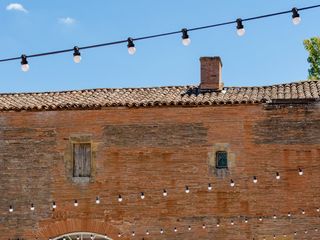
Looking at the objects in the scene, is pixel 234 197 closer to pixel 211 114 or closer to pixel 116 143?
pixel 211 114

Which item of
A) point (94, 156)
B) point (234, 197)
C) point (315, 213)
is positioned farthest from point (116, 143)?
point (315, 213)

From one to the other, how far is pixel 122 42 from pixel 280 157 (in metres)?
11.2

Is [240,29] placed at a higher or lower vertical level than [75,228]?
higher

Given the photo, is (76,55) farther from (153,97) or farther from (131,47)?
(153,97)

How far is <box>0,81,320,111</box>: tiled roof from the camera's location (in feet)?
70.3

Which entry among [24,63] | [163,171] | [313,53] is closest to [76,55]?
[24,63]

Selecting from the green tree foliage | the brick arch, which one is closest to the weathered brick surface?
the brick arch

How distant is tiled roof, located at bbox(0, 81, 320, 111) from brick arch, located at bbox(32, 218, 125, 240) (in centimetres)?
345

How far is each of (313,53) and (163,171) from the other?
15819 millimetres

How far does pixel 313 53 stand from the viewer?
34.6 m

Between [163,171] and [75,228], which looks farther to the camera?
[75,228]

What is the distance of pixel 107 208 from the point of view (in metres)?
21.5

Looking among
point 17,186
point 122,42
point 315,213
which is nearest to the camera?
point 122,42

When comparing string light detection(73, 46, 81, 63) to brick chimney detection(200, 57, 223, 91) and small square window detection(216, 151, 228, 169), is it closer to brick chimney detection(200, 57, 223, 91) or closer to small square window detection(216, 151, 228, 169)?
small square window detection(216, 151, 228, 169)
